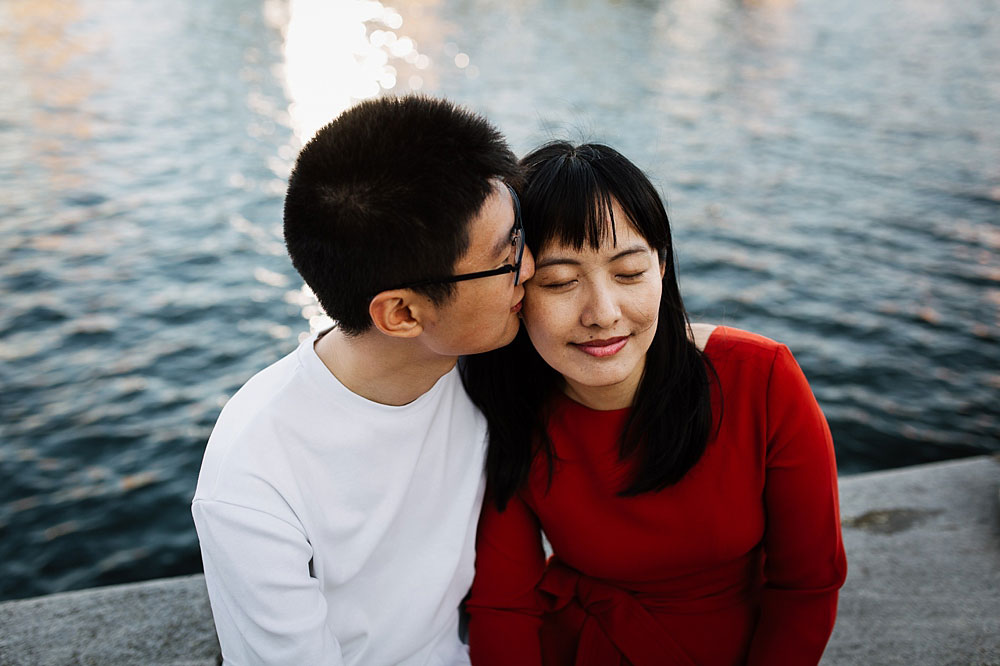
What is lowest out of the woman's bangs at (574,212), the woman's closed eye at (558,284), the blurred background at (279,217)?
the blurred background at (279,217)

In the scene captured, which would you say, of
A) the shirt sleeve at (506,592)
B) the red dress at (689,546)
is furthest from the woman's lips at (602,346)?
the shirt sleeve at (506,592)

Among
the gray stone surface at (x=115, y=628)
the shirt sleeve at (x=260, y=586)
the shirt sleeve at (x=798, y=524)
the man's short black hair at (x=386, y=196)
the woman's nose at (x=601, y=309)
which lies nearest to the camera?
the shirt sleeve at (x=260, y=586)

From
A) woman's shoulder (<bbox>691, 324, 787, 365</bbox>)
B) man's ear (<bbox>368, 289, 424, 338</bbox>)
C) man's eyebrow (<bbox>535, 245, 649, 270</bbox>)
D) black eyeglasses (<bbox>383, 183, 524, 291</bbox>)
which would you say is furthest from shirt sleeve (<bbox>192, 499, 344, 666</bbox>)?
woman's shoulder (<bbox>691, 324, 787, 365</bbox>)

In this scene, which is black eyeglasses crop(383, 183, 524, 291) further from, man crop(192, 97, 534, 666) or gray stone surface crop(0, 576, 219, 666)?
gray stone surface crop(0, 576, 219, 666)

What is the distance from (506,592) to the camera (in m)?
2.50

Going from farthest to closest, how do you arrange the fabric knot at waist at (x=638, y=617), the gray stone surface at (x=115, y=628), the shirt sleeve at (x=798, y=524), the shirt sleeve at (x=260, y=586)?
1. the gray stone surface at (x=115, y=628)
2. the fabric knot at waist at (x=638, y=617)
3. the shirt sleeve at (x=798, y=524)
4. the shirt sleeve at (x=260, y=586)

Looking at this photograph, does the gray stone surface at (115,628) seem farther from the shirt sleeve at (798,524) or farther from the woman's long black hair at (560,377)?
the shirt sleeve at (798,524)

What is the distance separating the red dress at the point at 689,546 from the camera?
231 centimetres

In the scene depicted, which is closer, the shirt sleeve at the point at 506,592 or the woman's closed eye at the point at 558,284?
the woman's closed eye at the point at 558,284

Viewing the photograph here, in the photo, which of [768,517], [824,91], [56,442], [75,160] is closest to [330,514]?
[768,517]

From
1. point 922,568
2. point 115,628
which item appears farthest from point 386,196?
point 922,568

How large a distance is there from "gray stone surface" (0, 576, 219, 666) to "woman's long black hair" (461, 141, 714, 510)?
53.1 inches

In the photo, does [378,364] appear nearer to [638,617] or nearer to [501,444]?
[501,444]

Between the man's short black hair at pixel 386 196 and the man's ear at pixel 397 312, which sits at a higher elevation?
the man's short black hair at pixel 386 196
